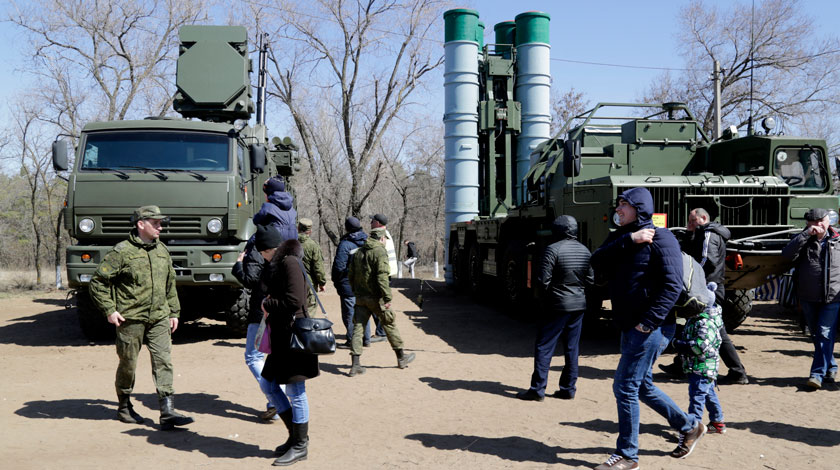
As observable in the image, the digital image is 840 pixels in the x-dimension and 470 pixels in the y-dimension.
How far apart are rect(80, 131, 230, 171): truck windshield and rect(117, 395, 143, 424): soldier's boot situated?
13.9ft

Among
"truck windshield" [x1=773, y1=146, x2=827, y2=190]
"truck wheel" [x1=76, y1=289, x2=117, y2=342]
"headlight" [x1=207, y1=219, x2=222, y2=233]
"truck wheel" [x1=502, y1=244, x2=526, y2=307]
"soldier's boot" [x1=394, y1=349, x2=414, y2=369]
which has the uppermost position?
"truck windshield" [x1=773, y1=146, x2=827, y2=190]

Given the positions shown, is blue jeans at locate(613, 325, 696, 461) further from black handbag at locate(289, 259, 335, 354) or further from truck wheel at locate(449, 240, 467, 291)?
truck wheel at locate(449, 240, 467, 291)

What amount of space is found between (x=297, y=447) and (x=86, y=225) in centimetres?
568

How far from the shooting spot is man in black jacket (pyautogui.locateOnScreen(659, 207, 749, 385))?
6586 mm

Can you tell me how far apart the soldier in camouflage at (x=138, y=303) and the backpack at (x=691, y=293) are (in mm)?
3933

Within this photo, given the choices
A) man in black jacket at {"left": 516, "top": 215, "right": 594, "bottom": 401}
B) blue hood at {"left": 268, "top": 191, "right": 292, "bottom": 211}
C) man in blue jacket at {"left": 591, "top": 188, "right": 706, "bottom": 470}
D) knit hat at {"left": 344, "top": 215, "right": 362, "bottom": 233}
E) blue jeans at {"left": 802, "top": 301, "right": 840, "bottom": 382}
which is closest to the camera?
man in blue jacket at {"left": 591, "top": 188, "right": 706, "bottom": 470}

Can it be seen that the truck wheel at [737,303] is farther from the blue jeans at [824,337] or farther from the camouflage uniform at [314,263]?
the camouflage uniform at [314,263]

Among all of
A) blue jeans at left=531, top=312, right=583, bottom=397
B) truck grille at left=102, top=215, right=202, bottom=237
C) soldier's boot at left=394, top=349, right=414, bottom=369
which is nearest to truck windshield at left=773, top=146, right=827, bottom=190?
blue jeans at left=531, top=312, right=583, bottom=397

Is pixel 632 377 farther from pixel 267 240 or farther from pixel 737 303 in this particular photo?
pixel 737 303

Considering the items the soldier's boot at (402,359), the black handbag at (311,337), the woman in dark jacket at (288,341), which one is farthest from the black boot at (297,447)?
the soldier's boot at (402,359)

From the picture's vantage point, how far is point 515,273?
10984 mm

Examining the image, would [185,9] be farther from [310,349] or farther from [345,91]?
[310,349]

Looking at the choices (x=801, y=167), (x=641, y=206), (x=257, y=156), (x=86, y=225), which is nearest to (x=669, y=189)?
(x=801, y=167)

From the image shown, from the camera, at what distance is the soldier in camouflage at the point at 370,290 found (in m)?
7.36
